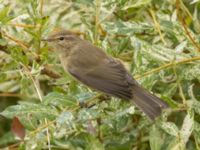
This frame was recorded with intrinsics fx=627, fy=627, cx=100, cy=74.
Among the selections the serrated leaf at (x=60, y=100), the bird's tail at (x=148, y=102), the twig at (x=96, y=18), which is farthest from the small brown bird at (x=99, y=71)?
the serrated leaf at (x=60, y=100)

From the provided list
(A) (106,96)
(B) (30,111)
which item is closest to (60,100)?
(B) (30,111)

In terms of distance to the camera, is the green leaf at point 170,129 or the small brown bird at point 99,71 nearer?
the green leaf at point 170,129

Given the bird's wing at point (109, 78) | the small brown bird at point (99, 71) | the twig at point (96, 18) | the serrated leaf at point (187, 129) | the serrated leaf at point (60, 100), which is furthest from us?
the twig at point (96, 18)

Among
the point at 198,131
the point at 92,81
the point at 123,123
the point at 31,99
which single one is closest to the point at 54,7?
the point at 31,99

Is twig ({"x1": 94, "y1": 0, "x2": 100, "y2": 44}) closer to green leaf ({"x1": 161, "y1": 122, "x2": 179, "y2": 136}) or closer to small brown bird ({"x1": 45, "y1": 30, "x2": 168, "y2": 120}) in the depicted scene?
small brown bird ({"x1": 45, "y1": 30, "x2": 168, "y2": 120})

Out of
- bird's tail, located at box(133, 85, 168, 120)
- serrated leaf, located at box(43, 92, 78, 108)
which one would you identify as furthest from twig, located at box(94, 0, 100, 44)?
serrated leaf, located at box(43, 92, 78, 108)

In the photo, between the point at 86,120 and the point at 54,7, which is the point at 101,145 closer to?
the point at 86,120

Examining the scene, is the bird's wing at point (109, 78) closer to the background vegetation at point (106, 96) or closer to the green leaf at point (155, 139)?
the background vegetation at point (106, 96)
